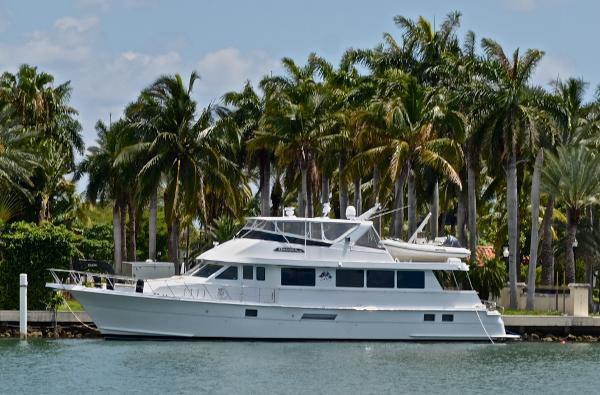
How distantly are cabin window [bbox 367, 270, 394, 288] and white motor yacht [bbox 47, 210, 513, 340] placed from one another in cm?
4

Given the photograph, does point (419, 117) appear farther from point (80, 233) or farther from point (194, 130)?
point (80, 233)

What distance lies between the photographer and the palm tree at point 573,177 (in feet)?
186

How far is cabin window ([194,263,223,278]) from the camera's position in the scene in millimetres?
49469

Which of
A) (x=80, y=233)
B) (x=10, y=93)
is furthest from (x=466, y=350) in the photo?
(x=80, y=233)

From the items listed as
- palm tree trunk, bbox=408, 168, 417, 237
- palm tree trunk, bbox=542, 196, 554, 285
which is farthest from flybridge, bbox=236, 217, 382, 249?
palm tree trunk, bbox=542, 196, 554, 285

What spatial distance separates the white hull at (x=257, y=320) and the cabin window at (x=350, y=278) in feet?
3.00

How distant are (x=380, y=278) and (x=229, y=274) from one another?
569 centimetres

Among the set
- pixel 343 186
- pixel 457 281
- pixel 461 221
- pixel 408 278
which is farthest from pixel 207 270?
pixel 461 221

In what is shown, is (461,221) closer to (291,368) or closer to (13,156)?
(13,156)

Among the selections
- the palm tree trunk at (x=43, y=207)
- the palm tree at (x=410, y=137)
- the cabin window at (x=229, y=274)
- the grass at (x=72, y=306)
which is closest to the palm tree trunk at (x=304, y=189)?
the palm tree at (x=410, y=137)

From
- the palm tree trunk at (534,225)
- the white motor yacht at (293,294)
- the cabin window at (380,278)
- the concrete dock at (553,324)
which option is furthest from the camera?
the palm tree trunk at (534,225)

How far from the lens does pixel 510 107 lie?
5806 centimetres

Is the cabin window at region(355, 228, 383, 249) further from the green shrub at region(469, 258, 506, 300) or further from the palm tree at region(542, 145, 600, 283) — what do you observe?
the palm tree at region(542, 145, 600, 283)

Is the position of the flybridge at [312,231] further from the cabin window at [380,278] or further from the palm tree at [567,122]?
the palm tree at [567,122]
